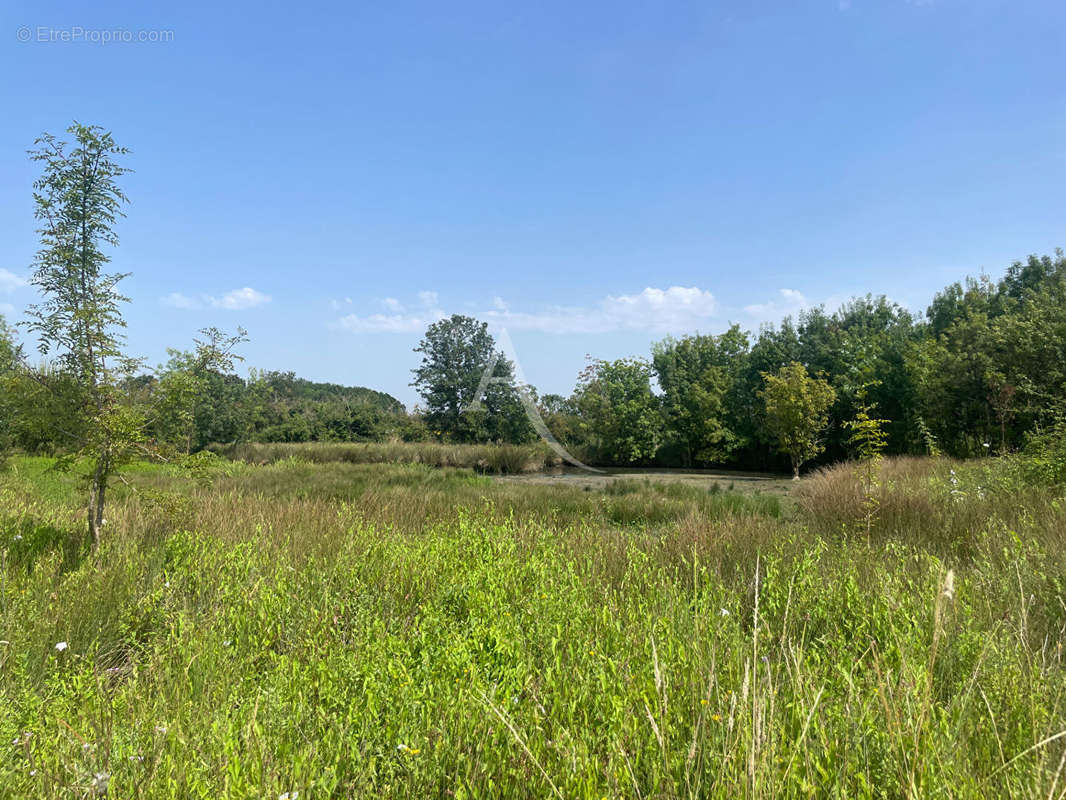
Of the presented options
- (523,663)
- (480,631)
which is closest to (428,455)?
(480,631)

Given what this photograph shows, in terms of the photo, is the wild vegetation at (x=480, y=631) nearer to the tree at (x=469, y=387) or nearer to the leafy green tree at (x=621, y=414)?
the leafy green tree at (x=621, y=414)

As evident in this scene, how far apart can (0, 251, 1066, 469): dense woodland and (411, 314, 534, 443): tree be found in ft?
0.32

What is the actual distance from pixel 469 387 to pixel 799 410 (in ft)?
73.4

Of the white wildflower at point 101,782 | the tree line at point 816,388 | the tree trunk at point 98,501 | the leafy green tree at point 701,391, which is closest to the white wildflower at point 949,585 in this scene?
the white wildflower at point 101,782

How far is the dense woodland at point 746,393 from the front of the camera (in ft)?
51.1

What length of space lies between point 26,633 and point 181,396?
7.96 feet

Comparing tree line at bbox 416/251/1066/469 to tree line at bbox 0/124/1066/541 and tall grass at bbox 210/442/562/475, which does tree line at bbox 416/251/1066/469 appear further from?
tall grass at bbox 210/442/562/475

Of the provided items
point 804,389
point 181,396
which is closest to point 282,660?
point 181,396

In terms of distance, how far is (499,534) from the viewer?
16.9 ft

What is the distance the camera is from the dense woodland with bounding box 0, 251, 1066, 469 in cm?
1558

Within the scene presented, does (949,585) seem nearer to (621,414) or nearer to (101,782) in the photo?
(101,782)

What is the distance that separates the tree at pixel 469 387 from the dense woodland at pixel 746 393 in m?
0.10

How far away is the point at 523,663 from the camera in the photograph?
2.41 meters

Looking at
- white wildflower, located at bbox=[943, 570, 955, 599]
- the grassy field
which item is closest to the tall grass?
the grassy field
